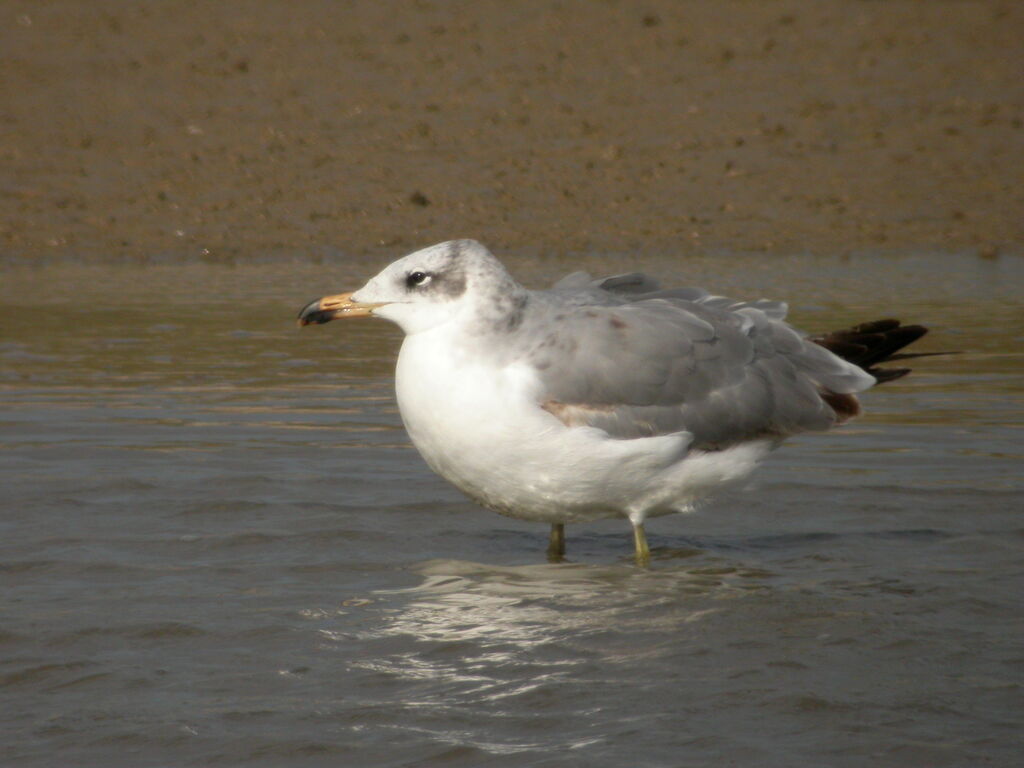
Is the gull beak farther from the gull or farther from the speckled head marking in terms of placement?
the speckled head marking

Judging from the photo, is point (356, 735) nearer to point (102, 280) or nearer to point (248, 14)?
point (102, 280)

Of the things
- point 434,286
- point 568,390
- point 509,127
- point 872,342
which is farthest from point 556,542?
point 509,127

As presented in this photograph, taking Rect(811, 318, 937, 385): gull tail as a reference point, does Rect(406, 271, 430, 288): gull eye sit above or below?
above

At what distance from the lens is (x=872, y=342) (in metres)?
7.09

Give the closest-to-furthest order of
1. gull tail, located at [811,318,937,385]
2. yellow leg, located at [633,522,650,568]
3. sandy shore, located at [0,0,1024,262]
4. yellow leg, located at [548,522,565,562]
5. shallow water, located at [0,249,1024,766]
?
shallow water, located at [0,249,1024,766] < yellow leg, located at [633,522,650,568] < yellow leg, located at [548,522,565,562] < gull tail, located at [811,318,937,385] < sandy shore, located at [0,0,1024,262]

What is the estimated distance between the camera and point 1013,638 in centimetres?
536

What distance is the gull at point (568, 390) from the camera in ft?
19.2

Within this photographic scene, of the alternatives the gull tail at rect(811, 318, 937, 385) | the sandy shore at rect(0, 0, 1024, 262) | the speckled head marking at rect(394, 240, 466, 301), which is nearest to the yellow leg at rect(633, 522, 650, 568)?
the speckled head marking at rect(394, 240, 466, 301)

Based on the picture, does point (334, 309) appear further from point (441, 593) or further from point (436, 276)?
point (441, 593)

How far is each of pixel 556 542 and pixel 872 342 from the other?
159cm

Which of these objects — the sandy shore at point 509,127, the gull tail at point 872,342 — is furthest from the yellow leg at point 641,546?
the sandy shore at point 509,127

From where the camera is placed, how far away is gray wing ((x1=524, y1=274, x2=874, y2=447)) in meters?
6.01

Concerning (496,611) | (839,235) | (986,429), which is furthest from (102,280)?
(496,611)

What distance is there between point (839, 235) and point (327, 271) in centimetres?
472
